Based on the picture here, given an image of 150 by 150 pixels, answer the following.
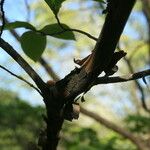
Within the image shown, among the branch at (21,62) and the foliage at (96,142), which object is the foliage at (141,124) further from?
the branch at (21,62)

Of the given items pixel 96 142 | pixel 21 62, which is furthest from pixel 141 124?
pixel 21 62

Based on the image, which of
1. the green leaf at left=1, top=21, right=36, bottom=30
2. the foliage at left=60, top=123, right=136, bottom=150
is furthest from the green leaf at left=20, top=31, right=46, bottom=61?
the foliage at left=60, top=123, right=136, bottom=150

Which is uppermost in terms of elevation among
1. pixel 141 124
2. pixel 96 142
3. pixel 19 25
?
pixel 141 124

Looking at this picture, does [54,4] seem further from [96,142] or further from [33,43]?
[96,142]

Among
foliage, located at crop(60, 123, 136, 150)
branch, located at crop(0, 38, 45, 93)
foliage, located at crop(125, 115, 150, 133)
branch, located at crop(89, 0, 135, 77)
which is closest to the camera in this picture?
branch, located at crop(89, 0, 135, 77)

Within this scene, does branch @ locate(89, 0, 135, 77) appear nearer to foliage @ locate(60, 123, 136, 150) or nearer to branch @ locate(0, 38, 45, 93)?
branch @ locate(0, 38, 45, 93)

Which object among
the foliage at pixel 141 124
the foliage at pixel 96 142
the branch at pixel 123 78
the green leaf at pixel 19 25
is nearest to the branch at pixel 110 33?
the branch at pixel 123 78

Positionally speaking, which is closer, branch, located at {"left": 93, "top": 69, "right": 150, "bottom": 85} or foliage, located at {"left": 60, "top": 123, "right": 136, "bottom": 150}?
branch, located at {"left": 93, "top": 69, "right": 150, "bottom": 85}

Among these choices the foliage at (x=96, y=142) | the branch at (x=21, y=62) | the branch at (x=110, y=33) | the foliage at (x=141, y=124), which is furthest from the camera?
the foliage at (x=141, y=124)
